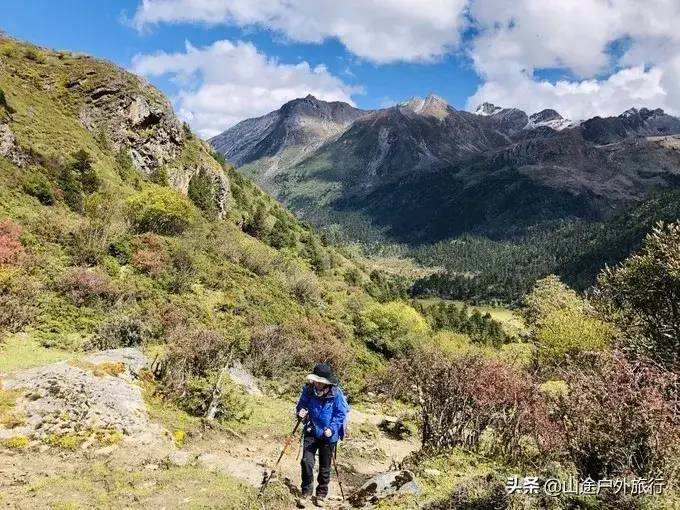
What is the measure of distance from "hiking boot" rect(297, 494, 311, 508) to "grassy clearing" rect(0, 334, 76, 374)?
40.2 ft

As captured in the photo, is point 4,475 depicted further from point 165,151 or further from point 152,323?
point 165,151

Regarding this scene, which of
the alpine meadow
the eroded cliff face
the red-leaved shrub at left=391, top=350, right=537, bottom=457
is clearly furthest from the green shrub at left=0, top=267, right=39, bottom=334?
the eroded cliff face

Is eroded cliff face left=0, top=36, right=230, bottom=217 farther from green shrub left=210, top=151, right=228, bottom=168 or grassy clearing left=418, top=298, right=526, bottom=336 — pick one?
grassy clearing left=418, top=298, right=526, bottom=336

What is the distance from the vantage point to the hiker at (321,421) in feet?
36.5

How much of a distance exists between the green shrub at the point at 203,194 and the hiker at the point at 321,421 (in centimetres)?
5620

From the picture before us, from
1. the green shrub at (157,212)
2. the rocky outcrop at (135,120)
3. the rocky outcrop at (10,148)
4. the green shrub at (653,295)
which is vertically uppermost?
the rocky outcrop at (135,120)

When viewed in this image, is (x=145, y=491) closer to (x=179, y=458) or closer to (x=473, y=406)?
(x=179, y=458)

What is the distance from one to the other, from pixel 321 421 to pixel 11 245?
23.8 meters

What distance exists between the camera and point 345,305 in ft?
190

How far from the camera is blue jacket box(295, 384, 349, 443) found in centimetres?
1114

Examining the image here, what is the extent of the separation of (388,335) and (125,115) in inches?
1681

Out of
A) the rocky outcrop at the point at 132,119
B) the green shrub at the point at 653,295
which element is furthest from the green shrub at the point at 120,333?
the rocky outcrop at the point at 132,119

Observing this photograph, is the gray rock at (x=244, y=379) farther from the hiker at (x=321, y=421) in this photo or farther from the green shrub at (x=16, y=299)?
the hiker at (x=321, y=421)

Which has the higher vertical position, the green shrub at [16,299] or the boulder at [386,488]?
the green shrub at [16,299]
